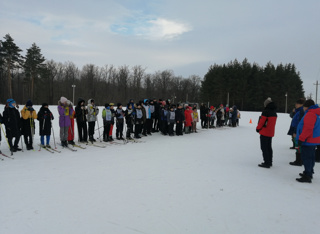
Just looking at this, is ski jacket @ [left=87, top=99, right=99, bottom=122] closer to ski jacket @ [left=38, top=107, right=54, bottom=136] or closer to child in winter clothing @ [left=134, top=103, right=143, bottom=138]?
ski jacket @ [left=38, top=107, right=54, bottom=136]

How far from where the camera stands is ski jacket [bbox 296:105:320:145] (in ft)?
16.3

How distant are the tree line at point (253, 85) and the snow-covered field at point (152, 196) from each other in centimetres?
5551

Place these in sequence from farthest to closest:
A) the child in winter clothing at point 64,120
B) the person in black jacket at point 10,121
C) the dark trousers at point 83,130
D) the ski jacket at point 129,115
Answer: the ski jacket at point 129,115, the dark trousers at point 83,130, the child in winter clothing at point 64,120, the person in black jacket at point 10,121

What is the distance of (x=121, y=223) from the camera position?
3.26 metres

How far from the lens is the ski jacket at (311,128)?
4.96m

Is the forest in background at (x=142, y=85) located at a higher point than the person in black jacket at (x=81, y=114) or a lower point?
higher

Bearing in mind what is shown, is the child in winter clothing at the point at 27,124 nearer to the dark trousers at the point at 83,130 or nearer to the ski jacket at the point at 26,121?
the ski jacket at the point at 26,121

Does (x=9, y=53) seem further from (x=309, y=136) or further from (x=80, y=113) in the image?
(x=309, y=136)

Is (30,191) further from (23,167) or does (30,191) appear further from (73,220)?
(23,167)

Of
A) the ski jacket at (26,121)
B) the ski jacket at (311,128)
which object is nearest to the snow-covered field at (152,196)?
the ski jacket at (311,128)

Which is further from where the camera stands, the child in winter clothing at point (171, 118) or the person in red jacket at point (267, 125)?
the child in winter clothing at point (171, 118)

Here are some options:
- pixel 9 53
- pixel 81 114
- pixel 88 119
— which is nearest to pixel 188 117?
pixel 88 119

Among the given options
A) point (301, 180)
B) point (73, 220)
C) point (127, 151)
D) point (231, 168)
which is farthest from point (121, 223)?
point (127, 151)

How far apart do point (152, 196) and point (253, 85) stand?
203ft
